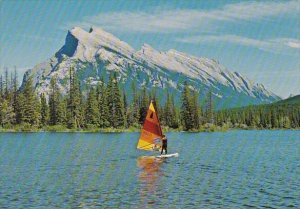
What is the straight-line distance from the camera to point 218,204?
3325 centimetres

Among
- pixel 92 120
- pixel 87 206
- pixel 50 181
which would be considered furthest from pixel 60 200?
pixel 92 120

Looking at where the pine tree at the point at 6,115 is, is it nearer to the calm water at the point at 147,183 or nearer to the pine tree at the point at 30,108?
the pine tree at the point at 30,108

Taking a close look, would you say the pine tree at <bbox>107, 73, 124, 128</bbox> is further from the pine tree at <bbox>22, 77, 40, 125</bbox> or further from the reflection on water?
the reflection on water

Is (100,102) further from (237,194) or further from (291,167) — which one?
(237,194)

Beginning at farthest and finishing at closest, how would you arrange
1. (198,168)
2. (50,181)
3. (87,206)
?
(198,168)
(50,181)
(87,206)

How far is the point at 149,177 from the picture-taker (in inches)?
1859

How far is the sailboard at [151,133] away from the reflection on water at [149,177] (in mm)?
Answer: 2445

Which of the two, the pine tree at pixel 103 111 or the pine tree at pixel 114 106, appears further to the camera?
the pine tree at pixel 114 106

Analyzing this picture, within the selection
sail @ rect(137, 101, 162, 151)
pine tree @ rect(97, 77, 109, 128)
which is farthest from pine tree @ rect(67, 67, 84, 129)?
sail @ rect(137, 101, 162, 151)

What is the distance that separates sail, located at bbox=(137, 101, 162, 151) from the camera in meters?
69.9

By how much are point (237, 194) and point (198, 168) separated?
18.6 m

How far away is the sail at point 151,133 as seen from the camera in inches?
2753

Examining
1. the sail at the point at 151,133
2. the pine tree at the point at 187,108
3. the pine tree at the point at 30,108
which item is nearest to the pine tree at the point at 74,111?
the pine tree at the point at 30,108

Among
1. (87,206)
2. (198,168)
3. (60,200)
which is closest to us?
(87,206)
